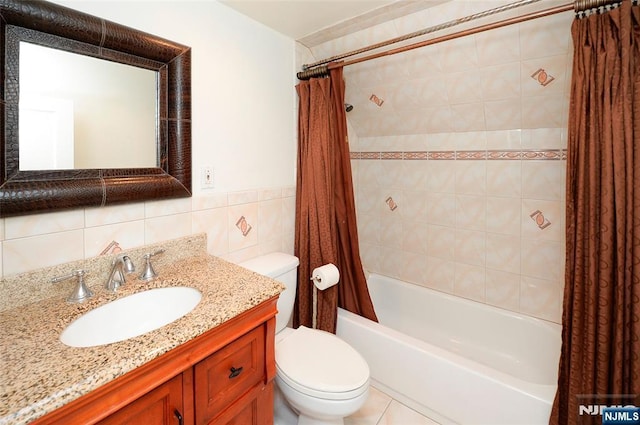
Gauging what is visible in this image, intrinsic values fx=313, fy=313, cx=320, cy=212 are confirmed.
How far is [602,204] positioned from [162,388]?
1602 mm

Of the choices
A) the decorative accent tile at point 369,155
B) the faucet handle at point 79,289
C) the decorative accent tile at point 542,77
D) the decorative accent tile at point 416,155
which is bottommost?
the faucet handle at point 79,289

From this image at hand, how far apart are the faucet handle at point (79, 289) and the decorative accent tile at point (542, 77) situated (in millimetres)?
2327

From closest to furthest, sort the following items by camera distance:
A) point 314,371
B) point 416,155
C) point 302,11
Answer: point 314,371 → point 302,11 → point 416,155

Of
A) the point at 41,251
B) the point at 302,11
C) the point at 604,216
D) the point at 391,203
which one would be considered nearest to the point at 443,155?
the point at 391,203

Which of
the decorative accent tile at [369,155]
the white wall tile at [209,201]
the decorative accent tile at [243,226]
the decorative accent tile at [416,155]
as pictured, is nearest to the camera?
the white wall tile at [209,201]

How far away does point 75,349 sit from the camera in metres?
0.81

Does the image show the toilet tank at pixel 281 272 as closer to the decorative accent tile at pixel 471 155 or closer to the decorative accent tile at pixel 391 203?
the decorative accent tile at pixel 391 203

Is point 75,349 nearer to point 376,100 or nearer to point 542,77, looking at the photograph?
point 376,100

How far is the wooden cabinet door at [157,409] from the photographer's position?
79cm

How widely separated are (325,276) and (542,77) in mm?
1628

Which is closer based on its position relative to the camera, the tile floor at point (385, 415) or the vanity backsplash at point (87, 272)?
the vanity backsplash at point (87, 272)

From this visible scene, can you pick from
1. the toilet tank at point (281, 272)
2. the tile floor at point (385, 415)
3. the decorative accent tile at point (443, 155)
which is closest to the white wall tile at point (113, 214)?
the toilet tank at point (281, 272)

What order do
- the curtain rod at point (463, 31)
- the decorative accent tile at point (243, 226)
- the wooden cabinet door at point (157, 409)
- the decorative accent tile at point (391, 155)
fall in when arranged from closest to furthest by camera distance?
the wooden cabinet door at point (157, 409), the curtain rod at point (463, 31), the decorative accent tile at point (243, 226), the decorative accent tile at point (391, 155)

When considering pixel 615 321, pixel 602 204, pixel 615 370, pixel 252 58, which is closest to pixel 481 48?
pixel 602 204
